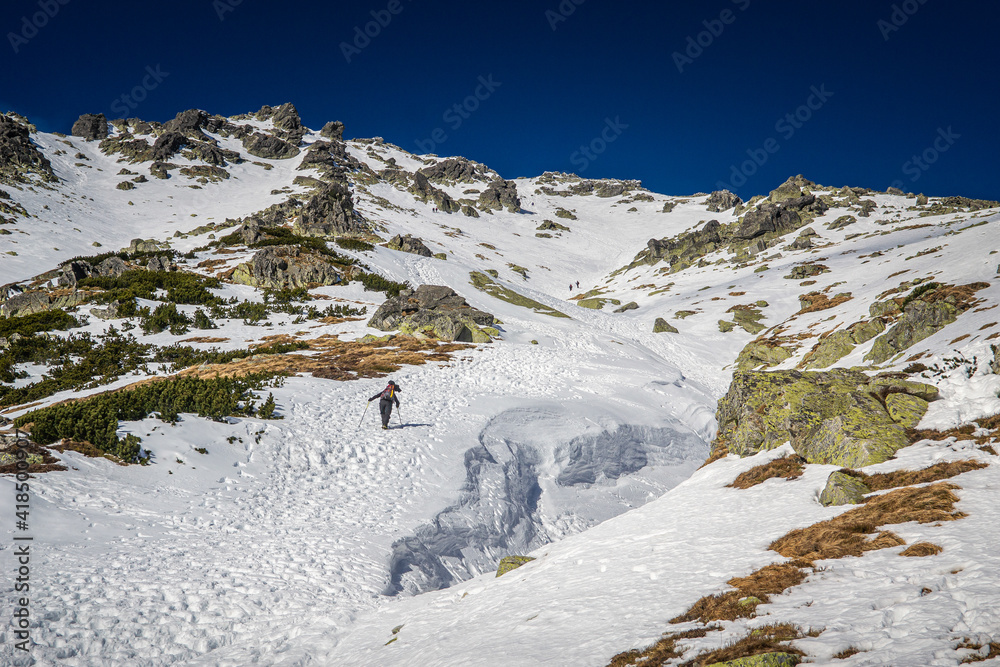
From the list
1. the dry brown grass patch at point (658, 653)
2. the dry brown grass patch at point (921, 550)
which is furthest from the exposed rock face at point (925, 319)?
the dry brown grass patch at point (658, 653)

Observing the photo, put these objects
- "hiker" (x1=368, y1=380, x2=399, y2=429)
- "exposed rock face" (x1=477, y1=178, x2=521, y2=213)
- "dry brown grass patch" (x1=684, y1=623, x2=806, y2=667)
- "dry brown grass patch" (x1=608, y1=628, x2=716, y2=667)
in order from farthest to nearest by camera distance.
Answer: "exposed rock face" (x1=477, y1=178, x2=521, y2=213) → "hiker" (x1=368, y1=380, x2=399, y2=429) → "dry brown grass patch" (x1=608, y1=628, x2=716, y2=667) → "dry brown grass patch" (x1=684, y1=623, x2=806, y2=667)

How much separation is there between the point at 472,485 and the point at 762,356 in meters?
28.0

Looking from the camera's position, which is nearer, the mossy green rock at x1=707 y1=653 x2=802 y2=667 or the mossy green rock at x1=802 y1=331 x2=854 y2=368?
the mossy green rock at x1=707 y1=653 x2=802 y2=667

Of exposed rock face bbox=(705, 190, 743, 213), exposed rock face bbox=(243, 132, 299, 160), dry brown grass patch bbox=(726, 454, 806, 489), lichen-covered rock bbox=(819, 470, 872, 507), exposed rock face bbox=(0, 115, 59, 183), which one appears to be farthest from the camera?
exposed rock face bbox=(243, 132, 299, 160)

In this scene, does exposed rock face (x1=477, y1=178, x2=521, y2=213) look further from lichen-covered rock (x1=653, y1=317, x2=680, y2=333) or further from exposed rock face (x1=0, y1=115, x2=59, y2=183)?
lichen-covered rock (x1=653, y1=317, x2=680, y2=333)

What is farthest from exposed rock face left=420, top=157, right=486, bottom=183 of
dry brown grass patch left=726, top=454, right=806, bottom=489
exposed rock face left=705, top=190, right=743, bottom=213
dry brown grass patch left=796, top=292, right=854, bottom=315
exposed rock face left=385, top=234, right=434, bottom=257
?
dry brown grass patch left=726, top=454, right=806, bottom=489

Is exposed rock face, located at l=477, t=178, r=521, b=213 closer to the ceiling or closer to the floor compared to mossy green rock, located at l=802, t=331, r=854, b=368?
closer to the ceiling

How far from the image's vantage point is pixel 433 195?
449 ft

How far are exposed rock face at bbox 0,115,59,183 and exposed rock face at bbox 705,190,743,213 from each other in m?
158

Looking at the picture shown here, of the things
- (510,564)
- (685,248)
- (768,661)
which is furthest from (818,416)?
(685,248)

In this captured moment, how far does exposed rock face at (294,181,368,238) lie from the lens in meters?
71.2

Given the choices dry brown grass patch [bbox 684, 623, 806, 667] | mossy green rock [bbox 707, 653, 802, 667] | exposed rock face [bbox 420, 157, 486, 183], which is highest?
exposed rock face [bbox 420, 157, 486, 183]

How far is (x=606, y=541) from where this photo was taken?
11.6m

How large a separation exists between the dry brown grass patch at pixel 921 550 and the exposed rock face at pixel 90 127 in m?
188
